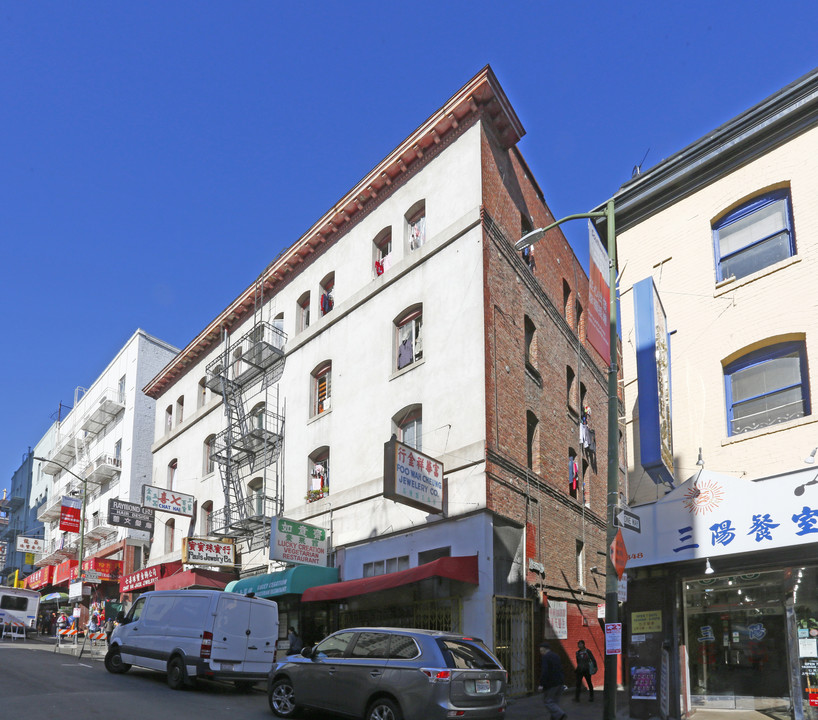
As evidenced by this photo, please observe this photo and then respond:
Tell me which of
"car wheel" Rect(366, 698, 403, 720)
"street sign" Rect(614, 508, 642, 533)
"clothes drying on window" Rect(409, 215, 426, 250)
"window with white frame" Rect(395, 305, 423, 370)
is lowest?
"car wheel" Rect(366, 698, 403, 720)

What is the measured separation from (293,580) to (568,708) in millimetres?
7823

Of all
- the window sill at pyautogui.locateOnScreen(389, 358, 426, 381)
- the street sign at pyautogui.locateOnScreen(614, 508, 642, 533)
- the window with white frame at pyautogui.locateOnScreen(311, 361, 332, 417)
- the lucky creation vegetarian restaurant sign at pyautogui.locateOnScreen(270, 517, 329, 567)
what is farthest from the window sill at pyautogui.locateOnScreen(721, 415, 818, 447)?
the window with white frame at pyautogui.locateOnScreen(311, 361, 332, 417)

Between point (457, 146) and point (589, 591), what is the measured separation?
44.7ft

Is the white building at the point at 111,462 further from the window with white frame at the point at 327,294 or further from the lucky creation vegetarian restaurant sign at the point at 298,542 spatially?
the lucky creation vegetarian restaurant sign at the point at 298,542

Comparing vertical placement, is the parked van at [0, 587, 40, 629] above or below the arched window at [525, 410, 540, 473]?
below

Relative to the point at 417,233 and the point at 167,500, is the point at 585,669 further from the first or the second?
the point at 167,500

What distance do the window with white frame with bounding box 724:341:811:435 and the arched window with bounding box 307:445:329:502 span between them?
1298cm

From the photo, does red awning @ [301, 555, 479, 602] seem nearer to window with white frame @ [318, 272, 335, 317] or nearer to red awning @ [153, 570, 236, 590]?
red awning @ [153, 570, 236, 590]

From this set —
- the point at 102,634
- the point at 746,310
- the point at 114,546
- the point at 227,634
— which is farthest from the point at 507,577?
the point at 114,546

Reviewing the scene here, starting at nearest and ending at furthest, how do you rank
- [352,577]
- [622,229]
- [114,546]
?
[622,229]
[352,577]
[114,546]

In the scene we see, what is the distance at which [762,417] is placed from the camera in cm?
1453

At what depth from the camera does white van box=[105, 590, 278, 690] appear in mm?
16156

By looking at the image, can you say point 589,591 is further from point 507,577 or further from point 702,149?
point 702,149

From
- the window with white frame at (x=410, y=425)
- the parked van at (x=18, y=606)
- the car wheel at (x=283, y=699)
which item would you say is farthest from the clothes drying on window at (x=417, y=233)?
the parked van at (x=18, y=606)
